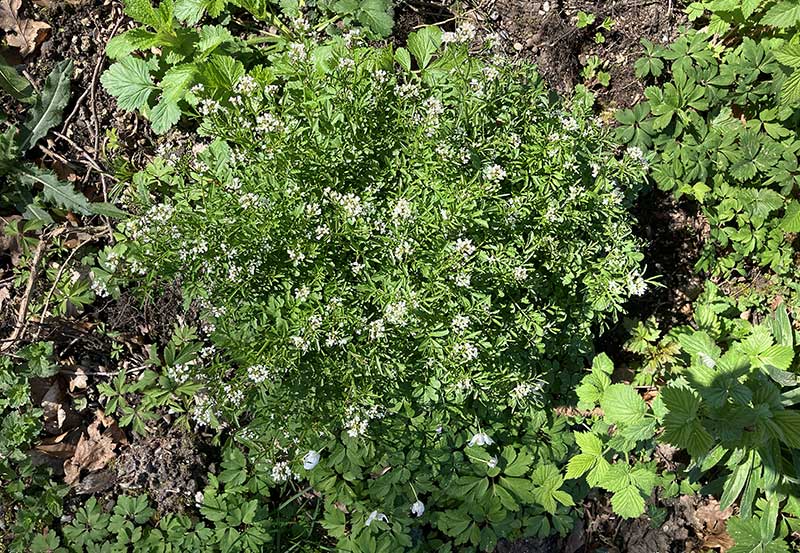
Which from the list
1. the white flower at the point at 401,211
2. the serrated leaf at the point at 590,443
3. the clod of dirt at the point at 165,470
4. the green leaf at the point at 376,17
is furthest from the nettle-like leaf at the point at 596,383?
the green leaf at the point at 376,17

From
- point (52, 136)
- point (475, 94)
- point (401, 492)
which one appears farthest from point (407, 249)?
point (52, 136)

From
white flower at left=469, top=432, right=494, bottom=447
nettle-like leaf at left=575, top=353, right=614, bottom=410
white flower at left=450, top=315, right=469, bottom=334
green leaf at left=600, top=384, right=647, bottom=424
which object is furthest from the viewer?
nettle-like leaf at left=575, top=353, right=614, bottom=410

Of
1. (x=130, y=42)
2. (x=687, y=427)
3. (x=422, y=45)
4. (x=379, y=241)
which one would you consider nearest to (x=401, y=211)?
(x=379, y=241)

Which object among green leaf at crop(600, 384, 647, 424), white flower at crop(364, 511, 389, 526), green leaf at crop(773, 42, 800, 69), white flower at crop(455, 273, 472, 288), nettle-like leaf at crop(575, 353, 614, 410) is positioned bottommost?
white flower at crop(364, 511, 389, 526)

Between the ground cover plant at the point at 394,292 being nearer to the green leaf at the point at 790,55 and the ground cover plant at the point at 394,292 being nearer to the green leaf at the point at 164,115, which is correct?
the green leaf at the point at 164,115

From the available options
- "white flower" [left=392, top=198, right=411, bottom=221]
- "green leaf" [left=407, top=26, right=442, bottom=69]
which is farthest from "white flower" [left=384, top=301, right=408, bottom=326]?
"green leaf" [left=407, top=26, right=442, bottom=69]

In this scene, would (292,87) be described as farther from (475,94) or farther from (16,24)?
(16,24)

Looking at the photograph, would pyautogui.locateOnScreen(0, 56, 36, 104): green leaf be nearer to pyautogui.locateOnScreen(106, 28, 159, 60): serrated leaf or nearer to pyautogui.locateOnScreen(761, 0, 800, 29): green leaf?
pyautogui.locateOnScreen(106, 28, 159, 60): serrated leaf
